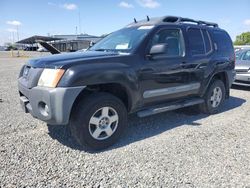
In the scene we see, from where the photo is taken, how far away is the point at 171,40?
510 cm

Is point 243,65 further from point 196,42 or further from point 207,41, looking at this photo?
point 196,42

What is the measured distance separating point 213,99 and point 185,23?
76.2 inches

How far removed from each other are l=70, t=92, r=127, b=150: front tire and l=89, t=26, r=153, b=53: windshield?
101 cm

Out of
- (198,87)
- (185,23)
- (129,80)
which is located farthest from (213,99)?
(129,80)

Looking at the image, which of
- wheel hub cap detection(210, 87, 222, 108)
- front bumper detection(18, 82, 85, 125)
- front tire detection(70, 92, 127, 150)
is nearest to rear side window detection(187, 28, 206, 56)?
wheel hub cap detection(210, 87, 222, 108)

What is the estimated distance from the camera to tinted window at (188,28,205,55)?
5.44m

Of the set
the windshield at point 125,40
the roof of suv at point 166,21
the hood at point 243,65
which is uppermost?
the roof of suv at point 166,21

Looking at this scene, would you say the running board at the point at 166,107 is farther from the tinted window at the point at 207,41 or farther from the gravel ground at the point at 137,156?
the tinted window at the point at 207,41

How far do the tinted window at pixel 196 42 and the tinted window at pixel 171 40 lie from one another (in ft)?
1.04

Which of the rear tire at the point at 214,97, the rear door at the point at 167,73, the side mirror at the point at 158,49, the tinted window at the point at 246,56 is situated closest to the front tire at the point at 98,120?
the rear door at the point at 167,73

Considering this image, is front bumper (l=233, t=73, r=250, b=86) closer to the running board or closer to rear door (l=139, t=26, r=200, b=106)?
the running board

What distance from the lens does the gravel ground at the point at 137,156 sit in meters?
3.18

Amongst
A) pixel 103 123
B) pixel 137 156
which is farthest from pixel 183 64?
pixel 137 156

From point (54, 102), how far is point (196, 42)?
3413mm
